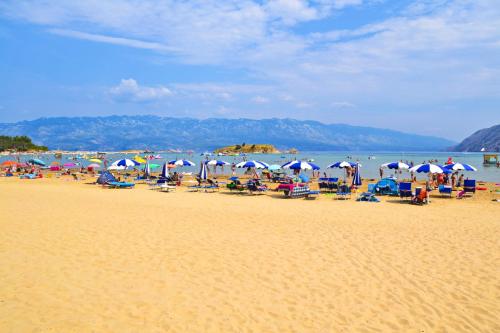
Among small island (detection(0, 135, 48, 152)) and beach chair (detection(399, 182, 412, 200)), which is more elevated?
small island (detection(0, 135, 48, 152))

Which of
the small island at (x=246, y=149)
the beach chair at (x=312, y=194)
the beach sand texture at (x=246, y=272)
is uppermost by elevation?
the small island at (x=246, y=149)

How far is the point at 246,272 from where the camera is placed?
6.66 m

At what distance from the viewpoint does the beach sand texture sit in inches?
190

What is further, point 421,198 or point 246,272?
point 421,198

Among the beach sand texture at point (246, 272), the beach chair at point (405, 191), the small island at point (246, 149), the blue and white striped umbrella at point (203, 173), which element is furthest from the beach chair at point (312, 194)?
the small island at point (246, 149)

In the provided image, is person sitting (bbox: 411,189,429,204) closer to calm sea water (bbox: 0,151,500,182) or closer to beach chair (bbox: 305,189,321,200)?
beach chair (bbox: 305,189,321,200)

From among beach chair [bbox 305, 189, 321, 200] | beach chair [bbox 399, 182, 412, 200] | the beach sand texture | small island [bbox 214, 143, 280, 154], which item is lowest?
the beach sand texture

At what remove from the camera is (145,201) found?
52.2 feet

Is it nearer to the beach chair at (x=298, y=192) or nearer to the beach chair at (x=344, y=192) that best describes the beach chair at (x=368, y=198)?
the beach chair at (x=344, y=192)

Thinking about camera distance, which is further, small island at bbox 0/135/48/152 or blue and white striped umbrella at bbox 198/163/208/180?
small island at bbox 0/135/48/152

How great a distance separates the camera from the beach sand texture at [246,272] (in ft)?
15.8

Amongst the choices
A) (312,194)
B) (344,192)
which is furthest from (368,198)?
(312,194)

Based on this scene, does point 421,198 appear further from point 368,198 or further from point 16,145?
point 16,145

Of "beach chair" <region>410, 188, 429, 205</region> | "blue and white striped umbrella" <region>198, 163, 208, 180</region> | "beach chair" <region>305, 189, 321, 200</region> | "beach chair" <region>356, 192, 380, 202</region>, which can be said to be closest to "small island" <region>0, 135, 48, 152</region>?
Result: "blue and white striped umbrella" <region>198, 163, 208, 180</region>
